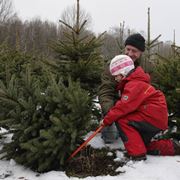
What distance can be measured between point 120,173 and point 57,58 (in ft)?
7.94

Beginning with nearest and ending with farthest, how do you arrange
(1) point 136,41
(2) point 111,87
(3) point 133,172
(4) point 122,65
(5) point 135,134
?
(3) point 133,172 → (5) point 135,134 → (4) point 122,65 → (2) point 111,87 → (1) point 136,41

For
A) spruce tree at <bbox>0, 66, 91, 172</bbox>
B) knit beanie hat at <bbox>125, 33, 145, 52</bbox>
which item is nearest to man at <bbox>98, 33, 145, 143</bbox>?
knit beanie hat at <bbox>125, 33, 145, 52</bbox>

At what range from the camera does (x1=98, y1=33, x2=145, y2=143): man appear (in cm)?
439

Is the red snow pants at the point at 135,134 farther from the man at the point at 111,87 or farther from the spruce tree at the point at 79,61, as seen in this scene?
the spruce tree at the point at 79,61

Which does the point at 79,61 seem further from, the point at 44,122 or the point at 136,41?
the point at 44,122

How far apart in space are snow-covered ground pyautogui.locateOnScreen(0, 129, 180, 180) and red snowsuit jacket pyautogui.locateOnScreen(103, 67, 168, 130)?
48 centimetres

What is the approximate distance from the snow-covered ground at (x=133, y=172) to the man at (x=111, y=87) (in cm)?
89

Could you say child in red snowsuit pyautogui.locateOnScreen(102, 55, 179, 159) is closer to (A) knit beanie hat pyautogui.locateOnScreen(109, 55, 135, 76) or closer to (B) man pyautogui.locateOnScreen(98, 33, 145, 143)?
(A) knit beanie hat pyautogui.locateOnScreen(109, 55, 135, 76)

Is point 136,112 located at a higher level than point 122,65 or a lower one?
lower

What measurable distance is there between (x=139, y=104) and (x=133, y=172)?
0.83 meters

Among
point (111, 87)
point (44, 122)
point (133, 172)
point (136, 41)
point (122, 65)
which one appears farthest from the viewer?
point (136, 41)

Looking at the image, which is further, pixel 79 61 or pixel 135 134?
pixel 79 61

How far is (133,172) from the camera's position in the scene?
3.51 m

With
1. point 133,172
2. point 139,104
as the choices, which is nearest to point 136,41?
point 139,104
